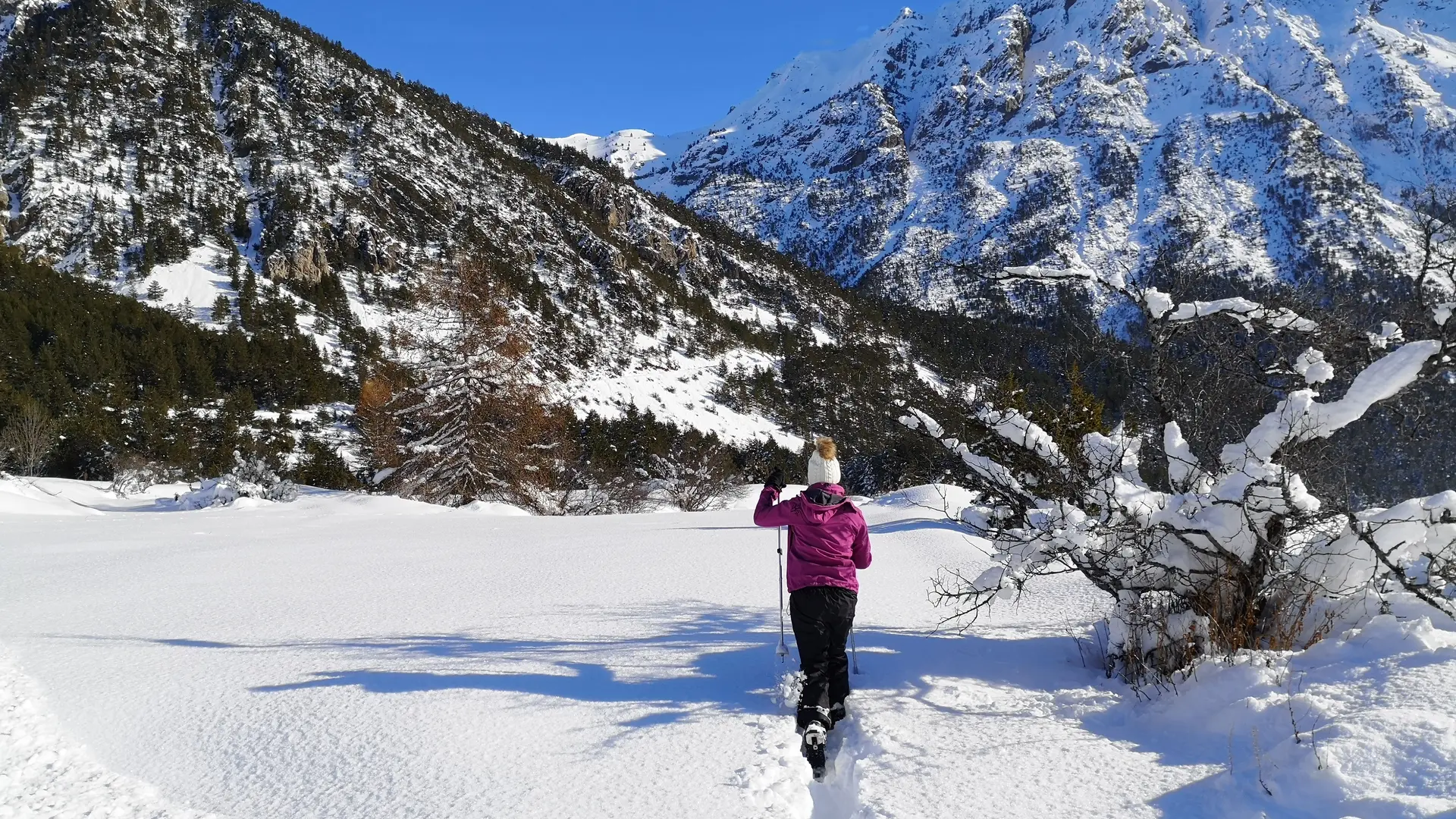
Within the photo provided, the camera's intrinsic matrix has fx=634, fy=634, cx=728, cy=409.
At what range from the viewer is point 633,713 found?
10.4ft

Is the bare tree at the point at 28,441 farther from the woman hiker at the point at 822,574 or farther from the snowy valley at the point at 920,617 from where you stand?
the woman hiker at the point at 822,574

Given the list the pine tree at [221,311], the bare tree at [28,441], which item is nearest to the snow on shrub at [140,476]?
the bare tree at [28,441]

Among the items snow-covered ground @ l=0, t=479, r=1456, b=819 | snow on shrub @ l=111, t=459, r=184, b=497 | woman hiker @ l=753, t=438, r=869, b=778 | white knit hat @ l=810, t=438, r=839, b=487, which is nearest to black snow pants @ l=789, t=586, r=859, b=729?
woman hiker @ l=753, t=438, r=869, b=778

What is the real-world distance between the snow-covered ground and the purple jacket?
24.1 inches

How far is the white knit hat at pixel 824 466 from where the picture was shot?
3988 millimetres

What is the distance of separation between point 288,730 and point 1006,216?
724ft

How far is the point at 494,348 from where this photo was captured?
51.8 feet

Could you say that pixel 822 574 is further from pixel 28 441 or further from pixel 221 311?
pixel 221 311

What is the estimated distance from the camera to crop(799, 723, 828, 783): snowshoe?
306 centimetres

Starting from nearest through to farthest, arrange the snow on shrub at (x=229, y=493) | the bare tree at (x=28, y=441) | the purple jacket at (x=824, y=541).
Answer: the purple jacket at (x=824, y=541), the snow on shrub at (x=229, y=493), the bare tree at (x=28, y=441)

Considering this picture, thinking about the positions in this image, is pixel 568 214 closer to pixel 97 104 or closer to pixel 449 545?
pixel 97 104

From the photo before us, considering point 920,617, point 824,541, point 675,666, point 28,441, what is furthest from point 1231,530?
point 28,441

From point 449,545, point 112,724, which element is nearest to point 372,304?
point 449,545

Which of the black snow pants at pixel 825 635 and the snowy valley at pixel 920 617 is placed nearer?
the snowy valley at pixel 920 617
